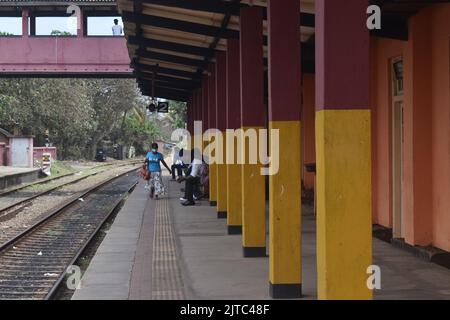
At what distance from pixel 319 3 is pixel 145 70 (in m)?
14.6

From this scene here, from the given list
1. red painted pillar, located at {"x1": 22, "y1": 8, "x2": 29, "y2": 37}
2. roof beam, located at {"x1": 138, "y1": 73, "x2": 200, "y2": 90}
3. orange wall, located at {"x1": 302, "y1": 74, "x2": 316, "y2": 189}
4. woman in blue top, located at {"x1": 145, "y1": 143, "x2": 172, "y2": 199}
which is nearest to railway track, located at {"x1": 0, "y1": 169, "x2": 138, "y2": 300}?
woman in blue top, located at {"x1": 145, "y1": 143, "x2": 172, "y2": 199}

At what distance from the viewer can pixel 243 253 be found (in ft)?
31.8

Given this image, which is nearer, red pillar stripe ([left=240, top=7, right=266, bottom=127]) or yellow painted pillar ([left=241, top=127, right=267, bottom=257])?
red pillar stripe ([left=240, top=7, right=266, bottom=127])

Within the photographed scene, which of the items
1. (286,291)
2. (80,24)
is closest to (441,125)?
(286,291)

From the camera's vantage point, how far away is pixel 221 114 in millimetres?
13781

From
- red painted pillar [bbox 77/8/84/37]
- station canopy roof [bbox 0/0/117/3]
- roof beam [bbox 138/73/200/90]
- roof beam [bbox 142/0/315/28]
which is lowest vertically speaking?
roof beam [bbox 142/0/315/28]

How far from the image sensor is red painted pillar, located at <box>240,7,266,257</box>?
363 inches

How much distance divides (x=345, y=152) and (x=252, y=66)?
4722 mm

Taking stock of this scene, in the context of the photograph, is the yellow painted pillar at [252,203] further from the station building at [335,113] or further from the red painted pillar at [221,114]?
the red painted pillar at [221,114]

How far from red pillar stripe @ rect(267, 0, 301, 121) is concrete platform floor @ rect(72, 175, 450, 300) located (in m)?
1.96

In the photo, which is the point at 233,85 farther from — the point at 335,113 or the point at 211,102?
the point at 335,113

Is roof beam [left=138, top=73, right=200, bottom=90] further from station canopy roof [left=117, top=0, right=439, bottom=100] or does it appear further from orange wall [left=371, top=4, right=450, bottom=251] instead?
orange wall [left=371, top=4, right=450, bottom=251]

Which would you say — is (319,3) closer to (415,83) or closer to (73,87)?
(415,83)
